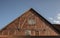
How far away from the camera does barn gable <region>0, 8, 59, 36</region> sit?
107 feet

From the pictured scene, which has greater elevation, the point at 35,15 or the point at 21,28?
the point at 35,15

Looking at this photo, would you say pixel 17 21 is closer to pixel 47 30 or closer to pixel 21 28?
pixel 21 28

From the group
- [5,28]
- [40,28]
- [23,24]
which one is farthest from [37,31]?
[5,28]

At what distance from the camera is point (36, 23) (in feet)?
110

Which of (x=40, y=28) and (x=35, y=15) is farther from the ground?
(x=35, y=15)

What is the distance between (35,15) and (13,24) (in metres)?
4.36

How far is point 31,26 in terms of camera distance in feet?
109

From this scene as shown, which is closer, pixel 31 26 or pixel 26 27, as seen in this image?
pixel 26 27

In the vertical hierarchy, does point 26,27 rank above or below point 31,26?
below

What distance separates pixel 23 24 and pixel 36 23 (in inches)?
93.7

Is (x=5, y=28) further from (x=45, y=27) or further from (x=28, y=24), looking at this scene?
(x=45, y=27)

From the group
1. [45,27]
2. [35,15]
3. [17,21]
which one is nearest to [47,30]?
[45,27]

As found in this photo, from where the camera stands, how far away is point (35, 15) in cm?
3391

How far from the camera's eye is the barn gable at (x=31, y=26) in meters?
32.7
